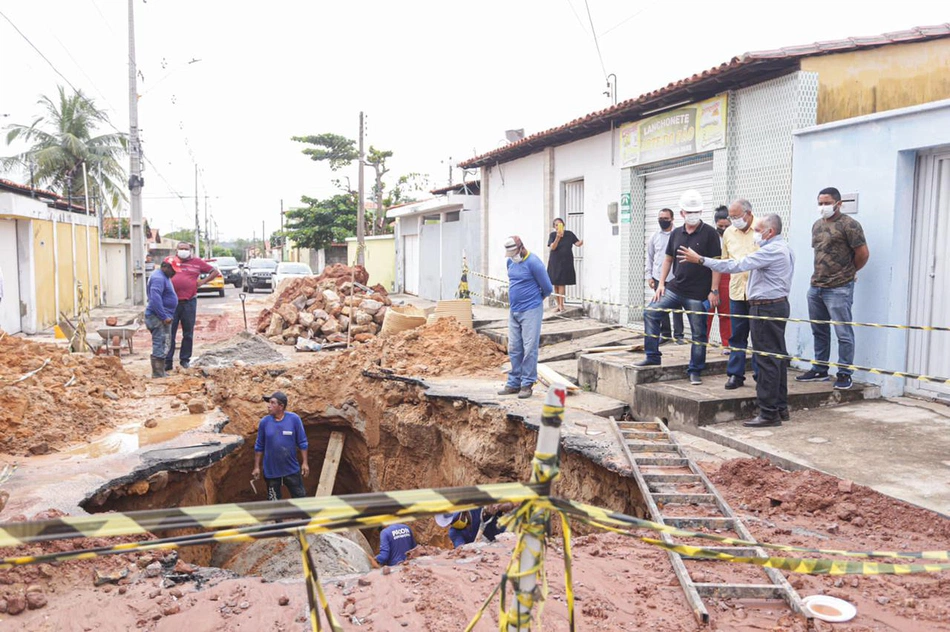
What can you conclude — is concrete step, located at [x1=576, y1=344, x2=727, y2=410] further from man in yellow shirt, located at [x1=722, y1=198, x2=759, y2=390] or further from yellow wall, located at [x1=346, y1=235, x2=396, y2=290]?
yellow wall, located at [x1=346, y1=235, x2=396, y2=290]

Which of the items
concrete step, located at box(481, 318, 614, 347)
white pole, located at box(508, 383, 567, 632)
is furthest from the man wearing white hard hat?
white pole, located at box(508, 383, 567, 632)

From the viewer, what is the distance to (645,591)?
370cm

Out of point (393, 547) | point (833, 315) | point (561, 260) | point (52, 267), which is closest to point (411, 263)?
point (52, 267)

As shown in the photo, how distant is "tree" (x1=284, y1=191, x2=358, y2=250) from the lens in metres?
35.8

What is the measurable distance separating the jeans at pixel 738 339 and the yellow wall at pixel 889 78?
2740 mm

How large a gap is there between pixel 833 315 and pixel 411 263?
19.1m

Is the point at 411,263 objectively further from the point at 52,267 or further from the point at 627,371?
the point at 627,371

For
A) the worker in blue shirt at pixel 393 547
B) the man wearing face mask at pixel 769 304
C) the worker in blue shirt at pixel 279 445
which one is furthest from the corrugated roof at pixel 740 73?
the worker in blue shirt at pixel 279 445

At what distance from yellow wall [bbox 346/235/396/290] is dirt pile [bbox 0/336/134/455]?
20.3m

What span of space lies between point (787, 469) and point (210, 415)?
250 inches

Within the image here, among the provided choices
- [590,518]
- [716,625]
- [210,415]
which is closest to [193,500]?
[210,415]

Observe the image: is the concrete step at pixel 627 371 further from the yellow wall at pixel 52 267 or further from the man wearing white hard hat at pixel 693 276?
the yellow wall at pixel 52 267

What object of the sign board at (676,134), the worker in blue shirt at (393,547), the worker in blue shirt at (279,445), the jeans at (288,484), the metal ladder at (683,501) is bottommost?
the jeans at (288,484)

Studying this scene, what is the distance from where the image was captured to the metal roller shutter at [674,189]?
956cm
